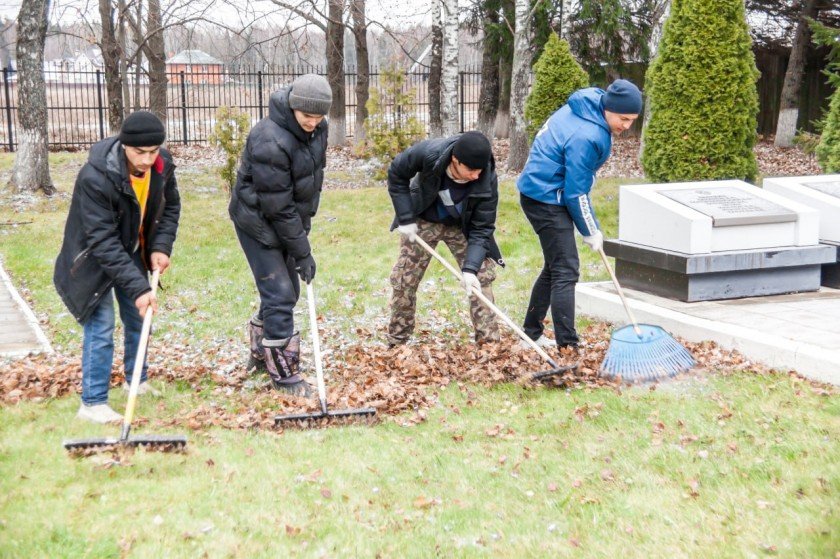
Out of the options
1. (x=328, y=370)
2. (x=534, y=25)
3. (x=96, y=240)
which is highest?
(x=534, y=25)

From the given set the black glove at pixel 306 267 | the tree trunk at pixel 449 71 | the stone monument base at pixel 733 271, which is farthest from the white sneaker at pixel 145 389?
the tree trunk at pixel 449 71

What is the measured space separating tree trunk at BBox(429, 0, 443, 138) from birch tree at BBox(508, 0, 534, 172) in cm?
226

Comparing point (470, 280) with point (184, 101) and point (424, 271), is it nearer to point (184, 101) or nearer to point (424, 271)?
point (424, 271)

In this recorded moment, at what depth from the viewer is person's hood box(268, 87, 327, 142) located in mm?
5328

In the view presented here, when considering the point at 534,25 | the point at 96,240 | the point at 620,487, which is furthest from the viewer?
the point at 534,25

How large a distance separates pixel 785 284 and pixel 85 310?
5.37 meters

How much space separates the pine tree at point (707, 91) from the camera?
34.4 feet

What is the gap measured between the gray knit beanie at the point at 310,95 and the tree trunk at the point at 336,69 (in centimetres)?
1452

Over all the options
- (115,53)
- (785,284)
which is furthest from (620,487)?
(115,53)

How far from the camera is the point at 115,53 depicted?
16.0 m

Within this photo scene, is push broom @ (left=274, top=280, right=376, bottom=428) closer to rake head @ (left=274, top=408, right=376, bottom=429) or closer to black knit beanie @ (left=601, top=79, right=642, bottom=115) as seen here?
rake head @ (left=274, top=408, right=376, bottom=429)

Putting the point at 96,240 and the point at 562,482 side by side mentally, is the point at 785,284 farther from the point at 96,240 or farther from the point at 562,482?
the point at 96,240

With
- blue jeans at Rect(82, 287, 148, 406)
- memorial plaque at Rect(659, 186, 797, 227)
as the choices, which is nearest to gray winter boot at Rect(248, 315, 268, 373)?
blue jeans at Rect(82, 287, 148, 406)

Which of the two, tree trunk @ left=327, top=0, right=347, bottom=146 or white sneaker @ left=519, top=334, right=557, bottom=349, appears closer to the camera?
white sneaker @ left=519, top=334, right=557, bottom=349
